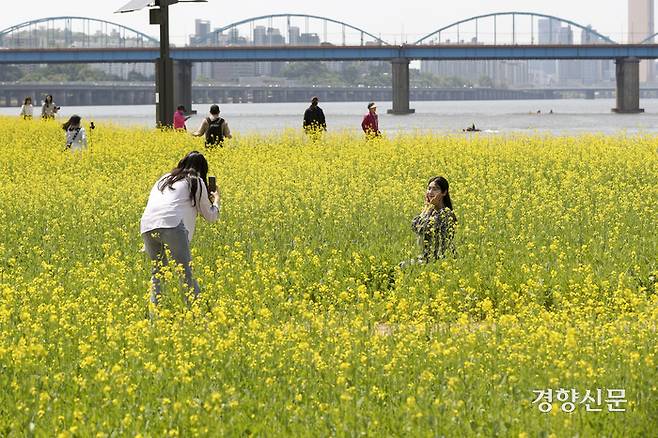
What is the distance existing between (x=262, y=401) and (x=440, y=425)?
1219 mm

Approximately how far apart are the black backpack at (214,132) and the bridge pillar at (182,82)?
96.2 m

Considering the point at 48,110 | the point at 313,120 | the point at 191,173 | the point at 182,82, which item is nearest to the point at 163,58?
the point at 313,120

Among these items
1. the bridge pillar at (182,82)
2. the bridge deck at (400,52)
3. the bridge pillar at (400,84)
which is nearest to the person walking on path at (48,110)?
the bridge deck at (400,52)

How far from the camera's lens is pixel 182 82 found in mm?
123438

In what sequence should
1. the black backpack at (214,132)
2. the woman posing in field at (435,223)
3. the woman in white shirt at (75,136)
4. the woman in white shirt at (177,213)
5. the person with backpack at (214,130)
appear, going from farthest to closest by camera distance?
1. the woman in white shirt at (75,136)
2. the black backpack at (214,132)
3. the person with backpack at (214,130)
4. the woman posing in field at (435,223)
5. the woman in white shirt at (177,213)

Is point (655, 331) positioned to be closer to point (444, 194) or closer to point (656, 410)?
point (656, 410)

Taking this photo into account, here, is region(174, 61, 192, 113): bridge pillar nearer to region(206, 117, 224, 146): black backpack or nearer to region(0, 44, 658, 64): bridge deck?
region(0, 44, 658, 64): bridge deck

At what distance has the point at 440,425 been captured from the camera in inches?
259

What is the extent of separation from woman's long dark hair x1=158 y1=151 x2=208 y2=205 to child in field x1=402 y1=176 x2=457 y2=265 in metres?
2.44

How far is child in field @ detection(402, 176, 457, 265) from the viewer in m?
12.1

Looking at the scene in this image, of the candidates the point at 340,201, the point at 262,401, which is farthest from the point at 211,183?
the point at 340,201

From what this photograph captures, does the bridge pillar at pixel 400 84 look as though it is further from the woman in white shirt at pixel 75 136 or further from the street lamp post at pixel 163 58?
the woman in white shirt at pixel 75 136

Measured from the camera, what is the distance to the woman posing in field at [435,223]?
12.1 metres

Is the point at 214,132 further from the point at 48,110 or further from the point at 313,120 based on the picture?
the point at 48,110
